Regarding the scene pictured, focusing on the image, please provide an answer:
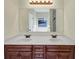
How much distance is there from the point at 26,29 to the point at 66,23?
1132 mm

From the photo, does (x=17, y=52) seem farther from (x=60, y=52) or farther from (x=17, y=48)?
(x=60, y=52)

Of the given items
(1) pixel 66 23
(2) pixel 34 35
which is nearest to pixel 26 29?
(2) pixel 34 35

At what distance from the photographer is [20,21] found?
14.5 ft

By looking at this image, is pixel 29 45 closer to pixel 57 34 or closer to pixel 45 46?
pixel 45 46

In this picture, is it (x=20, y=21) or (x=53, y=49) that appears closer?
(x=53, y=49)

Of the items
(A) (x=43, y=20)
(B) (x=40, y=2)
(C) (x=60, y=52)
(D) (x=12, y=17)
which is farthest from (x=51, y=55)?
(B) (x=40, y=2)

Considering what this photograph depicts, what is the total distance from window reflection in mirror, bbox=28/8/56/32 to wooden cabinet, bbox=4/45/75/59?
1170 millimetres

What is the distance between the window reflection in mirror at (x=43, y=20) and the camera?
4355mm

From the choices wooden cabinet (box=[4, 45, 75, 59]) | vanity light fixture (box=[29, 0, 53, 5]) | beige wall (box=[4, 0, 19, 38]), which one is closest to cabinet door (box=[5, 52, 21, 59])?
wooden cabinet (box=[4, 45, 75, 59])

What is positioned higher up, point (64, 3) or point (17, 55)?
point (64, 3)

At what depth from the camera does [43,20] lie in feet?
14.4

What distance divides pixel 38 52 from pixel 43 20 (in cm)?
135

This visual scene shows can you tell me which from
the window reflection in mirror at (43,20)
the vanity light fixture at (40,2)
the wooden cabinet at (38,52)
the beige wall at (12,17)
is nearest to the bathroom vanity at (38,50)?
the wooden cabinet at (38,52)

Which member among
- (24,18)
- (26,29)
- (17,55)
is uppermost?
(24,18)
